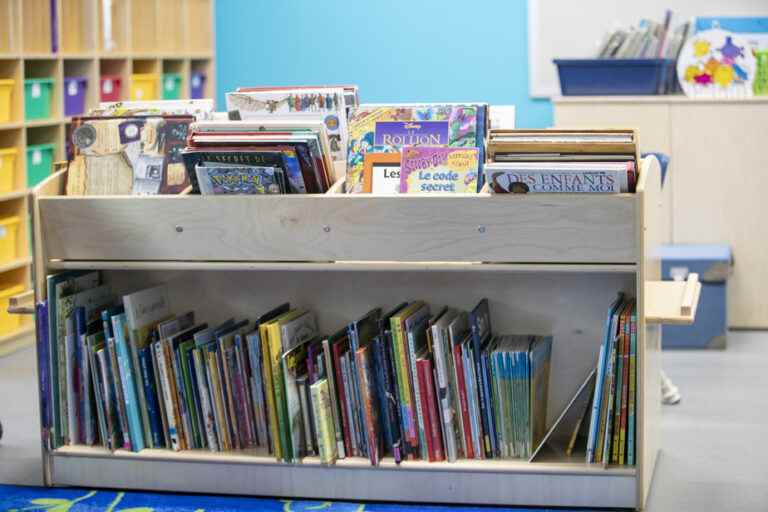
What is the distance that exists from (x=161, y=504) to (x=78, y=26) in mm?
3104

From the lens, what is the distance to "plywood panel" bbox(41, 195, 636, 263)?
8.92 ft

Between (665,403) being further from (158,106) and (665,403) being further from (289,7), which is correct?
(289,7)

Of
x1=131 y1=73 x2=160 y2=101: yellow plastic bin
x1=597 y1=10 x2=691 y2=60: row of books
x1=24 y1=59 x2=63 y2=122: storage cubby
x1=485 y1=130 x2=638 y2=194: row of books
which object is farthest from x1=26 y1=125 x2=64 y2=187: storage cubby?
x1=485 y1=130 x2=638 y2=194: row of books

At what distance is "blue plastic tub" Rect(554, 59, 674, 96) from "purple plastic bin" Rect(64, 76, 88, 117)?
83.5 inches

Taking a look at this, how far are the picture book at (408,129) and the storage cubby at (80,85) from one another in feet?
9.01

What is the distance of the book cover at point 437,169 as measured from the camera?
2861mm

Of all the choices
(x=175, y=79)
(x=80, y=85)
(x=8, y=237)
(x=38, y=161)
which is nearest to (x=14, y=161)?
(x=38, y=161)

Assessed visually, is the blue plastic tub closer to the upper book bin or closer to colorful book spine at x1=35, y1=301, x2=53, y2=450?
the upper book bin

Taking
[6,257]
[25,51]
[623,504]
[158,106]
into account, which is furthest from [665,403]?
[25,51]

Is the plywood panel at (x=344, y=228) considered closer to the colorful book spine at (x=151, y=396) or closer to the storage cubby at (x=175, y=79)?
the colorful book spine at (x=151, y=396)

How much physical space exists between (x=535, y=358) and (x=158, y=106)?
1210mm

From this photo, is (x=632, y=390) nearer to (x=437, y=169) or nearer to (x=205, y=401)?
(x=437, y=169)

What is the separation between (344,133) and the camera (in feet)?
10.2

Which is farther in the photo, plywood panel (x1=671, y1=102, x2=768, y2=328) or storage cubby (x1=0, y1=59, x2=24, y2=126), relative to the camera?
plywood panel (x1=671, y1=102, x2=768, y2=328)
